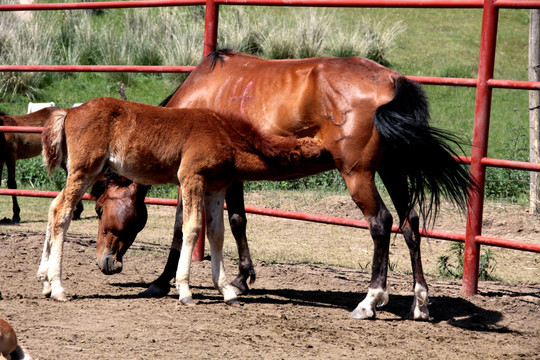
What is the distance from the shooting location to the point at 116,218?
5270 millimetres

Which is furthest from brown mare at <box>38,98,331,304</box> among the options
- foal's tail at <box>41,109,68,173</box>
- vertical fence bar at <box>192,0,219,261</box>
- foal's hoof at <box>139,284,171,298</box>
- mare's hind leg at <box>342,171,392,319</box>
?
vertical fence bar at <box>192,0,219,261</box>

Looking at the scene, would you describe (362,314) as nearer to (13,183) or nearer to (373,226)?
(373,226)

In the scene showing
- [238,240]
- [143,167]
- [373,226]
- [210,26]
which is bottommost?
[238,240]

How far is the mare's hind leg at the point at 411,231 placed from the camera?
4848 mm

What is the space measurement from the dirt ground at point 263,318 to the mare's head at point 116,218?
0.21 m

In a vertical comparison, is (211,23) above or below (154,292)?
above

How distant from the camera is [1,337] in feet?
11.1

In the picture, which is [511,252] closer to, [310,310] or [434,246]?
[434,246]

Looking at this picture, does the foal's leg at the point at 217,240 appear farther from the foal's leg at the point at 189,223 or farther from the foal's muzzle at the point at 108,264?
the foal's muzzle at the point at 108,264

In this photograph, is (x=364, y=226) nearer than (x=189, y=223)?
No

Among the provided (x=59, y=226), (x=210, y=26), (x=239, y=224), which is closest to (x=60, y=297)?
(x=59, y=226)

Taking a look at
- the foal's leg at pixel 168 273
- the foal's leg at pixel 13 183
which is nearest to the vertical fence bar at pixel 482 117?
the foal's leg at pixel 168 273

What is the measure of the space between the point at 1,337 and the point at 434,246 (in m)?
5.47

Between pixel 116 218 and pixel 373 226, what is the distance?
1.79 meters
